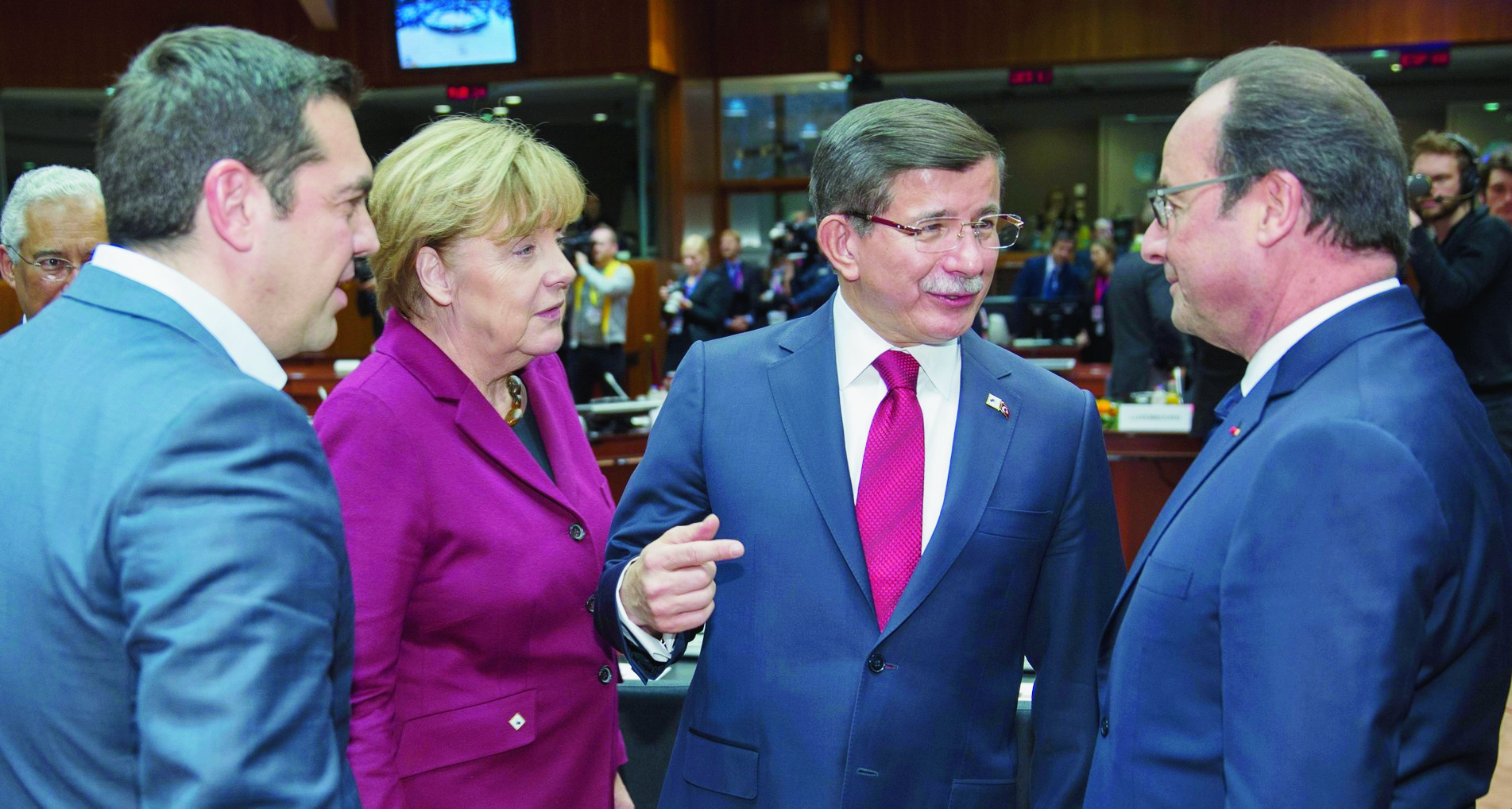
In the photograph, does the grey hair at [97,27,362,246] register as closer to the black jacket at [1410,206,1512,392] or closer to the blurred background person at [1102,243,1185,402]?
the black jacket at [1410,206,1512,392]

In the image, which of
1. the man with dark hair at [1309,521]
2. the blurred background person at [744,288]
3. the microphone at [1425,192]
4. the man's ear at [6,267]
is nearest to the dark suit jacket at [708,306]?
the blurred background person at [744,288]

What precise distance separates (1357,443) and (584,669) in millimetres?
1081

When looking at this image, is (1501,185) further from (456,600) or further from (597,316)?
(597,316)

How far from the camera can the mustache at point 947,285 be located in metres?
1.60

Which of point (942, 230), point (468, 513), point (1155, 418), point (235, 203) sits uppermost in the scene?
point (235, 203)

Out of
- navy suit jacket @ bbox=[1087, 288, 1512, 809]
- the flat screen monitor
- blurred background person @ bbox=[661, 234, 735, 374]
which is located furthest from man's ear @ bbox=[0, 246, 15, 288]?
the flat screen monitor

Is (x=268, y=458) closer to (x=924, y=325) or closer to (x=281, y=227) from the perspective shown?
(x=281, y=227)

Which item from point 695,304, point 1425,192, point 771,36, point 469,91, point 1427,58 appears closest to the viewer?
point 1425,192

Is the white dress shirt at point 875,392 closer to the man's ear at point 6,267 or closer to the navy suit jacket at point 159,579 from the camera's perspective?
the navy suit jacket at point 159,579

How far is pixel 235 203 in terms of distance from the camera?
1.00m

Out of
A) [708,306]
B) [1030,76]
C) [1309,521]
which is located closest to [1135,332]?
[708,306]

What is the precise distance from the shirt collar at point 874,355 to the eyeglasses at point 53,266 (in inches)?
64.5

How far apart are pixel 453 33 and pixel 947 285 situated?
10.6 meters

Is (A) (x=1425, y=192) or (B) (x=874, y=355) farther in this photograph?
(A) (x=1425, y=192)
